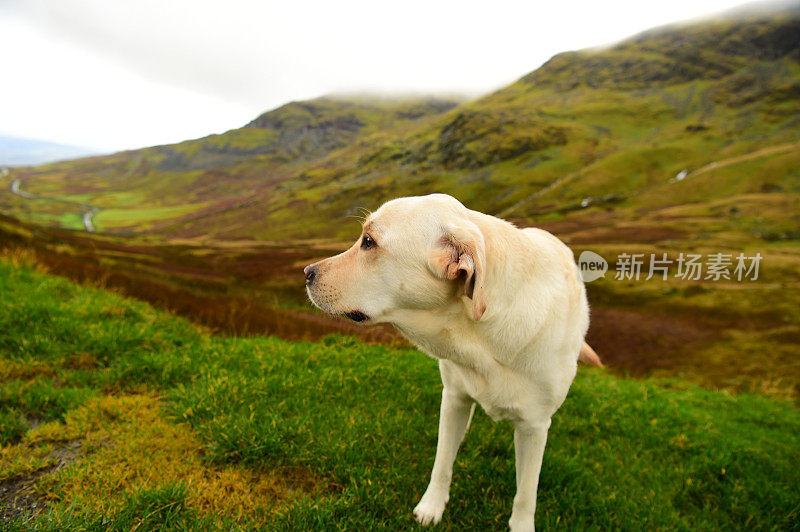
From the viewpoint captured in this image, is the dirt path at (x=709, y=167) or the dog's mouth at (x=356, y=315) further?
the dirt path at (x=709, y=167)

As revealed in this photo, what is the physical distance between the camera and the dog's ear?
2.87 meters

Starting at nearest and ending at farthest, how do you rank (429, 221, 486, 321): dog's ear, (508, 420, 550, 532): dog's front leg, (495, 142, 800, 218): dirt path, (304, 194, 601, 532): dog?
(429, 221, 486, 321): dog's ear
(304, 194, 601, 532): dog
(508, 420, 550, 532): dog's front leg
(495, 142, 800, 218): dirt path

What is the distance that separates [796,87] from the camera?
13825 centimetres

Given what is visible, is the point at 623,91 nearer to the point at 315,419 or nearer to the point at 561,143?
the point at 561,143

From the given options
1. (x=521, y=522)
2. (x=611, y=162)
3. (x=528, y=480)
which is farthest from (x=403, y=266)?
(x=611, y=162)

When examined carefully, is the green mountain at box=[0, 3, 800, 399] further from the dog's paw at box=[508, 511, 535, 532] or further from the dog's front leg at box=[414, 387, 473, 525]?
Result: the dog's paw at box=[508, 511, 535, 532]

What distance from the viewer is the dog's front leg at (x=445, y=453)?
3.73 m

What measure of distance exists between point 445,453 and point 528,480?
31.3 inches

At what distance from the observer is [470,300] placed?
126 inches

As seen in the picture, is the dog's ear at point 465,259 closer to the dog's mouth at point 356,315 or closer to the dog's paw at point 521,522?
the dog's mouth at point 356,315

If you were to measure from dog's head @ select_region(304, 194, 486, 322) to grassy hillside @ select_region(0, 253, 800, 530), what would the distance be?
176 centimetres

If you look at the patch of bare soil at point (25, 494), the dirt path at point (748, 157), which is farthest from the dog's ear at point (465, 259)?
the dirt path at point (748, 157)

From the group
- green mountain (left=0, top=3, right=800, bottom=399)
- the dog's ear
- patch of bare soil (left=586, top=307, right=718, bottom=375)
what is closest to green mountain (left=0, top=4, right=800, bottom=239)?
green mountain (left=0, top=3, right=800, bottom=399)

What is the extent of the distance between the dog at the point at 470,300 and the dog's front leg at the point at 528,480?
11 mm
